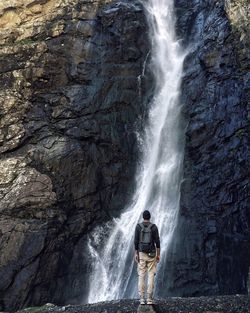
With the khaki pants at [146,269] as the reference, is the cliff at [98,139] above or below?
above

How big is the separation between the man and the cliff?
8.28 meters

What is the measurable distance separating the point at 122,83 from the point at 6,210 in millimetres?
10581

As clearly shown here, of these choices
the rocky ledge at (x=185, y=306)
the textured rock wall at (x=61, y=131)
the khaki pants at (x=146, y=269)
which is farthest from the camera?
the textured rock wall at (x=61, y=131)

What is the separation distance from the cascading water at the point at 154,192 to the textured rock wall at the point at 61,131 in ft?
2.58

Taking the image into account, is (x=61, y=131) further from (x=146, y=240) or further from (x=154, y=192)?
(x=146, y=240)

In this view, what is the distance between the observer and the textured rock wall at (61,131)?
21.9 metres

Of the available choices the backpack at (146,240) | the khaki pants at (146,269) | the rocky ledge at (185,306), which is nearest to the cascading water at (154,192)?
the rocky ledge at (185,306)

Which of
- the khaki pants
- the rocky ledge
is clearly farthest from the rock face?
the khaki pants

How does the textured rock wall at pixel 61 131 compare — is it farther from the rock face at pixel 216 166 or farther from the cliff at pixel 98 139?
the rock face at pixel 216 166

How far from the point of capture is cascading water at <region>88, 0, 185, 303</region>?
21.6m

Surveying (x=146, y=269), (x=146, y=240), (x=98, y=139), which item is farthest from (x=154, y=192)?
(x=146, y=240)

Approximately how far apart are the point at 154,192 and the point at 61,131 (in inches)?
252

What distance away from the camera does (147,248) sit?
12094 mm

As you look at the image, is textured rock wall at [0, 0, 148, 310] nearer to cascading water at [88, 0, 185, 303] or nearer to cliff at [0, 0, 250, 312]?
cliff at [0, 0, 250, 312]
